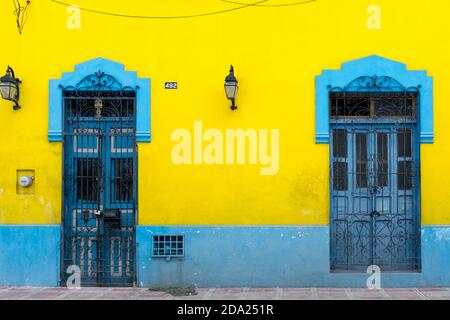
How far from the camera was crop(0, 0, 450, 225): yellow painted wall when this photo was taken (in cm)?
832

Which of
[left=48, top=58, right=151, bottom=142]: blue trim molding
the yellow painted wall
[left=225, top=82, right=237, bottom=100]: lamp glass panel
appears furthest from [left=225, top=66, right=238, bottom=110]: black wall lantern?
[left=48, top=58, right=151, bottom=142]: blue trim molding

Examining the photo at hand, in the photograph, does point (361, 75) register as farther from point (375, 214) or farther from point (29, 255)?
point (29, 255)

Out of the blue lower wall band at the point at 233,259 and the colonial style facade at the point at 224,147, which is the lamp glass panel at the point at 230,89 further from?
the blue lower wall band at the point at 233,259

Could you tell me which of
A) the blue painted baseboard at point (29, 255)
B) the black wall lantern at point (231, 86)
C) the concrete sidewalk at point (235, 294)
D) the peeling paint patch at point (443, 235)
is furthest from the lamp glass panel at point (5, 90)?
the peeling paint patch at point (443, 235)

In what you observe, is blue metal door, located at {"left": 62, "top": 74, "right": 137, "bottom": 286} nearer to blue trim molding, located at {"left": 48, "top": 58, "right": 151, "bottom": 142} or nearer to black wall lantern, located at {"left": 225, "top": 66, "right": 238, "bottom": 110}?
blue trim molding, located at {"left": 48, "top": 58, "right": 151, "bottom": 142}

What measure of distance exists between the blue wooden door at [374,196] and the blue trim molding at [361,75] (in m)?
0.31

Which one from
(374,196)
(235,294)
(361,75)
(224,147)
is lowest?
(235,294)

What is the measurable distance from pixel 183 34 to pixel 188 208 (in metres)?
2.54

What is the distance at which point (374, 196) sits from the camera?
844 cm

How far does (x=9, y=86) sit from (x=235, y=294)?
434 centimetres

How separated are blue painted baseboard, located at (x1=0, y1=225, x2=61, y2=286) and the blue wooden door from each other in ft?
13.5

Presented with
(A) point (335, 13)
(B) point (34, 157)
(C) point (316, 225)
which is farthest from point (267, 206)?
(B) point (34, 157)

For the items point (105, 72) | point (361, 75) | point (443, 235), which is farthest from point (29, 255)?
point (443, 235)
